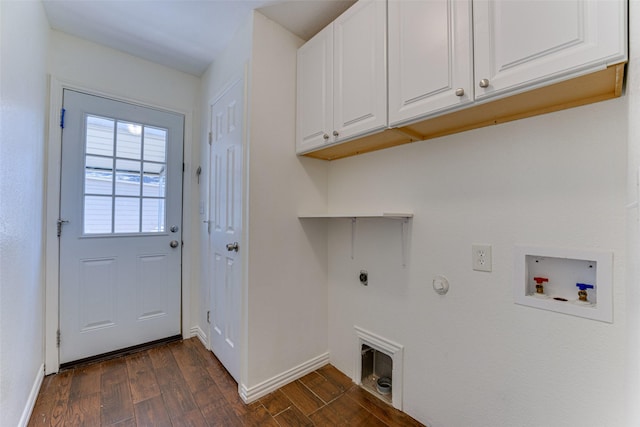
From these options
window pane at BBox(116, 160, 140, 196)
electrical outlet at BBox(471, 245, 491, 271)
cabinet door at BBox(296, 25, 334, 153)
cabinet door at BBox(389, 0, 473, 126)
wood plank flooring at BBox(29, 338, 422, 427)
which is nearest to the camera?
cabinet door at BBox(389, 0, 473, 126)

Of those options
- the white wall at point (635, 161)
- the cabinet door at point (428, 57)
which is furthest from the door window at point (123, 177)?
the white wall at point (635, 161)

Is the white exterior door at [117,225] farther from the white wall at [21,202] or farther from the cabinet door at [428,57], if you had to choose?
the cabinet door at [428,57]

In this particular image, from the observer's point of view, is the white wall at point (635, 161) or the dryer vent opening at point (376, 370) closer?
the white wall at point (635, 161)

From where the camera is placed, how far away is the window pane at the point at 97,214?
1990 mm

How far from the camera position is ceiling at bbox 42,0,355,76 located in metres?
1.62

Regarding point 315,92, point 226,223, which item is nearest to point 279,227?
point 226,223

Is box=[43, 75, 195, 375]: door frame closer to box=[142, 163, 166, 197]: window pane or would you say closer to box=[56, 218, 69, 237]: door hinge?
box=[56, 218, 69, 237]: door hinge

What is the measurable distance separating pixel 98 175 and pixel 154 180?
371mm

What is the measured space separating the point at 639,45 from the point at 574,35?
0.54ft

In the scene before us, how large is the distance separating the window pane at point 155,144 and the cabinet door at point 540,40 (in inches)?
93.7

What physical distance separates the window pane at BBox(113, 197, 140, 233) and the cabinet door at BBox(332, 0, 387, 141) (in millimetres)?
1801

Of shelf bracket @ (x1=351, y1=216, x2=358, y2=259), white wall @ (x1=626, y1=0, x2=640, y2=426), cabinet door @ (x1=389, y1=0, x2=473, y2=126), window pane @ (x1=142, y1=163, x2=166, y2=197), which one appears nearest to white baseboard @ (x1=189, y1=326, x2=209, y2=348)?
window pane @ (x1=142, y1=163, x2=166, y2=197)

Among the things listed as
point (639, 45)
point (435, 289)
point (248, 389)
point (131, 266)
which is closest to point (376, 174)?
point (435, 289)

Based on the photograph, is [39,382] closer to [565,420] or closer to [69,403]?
[69,403]
